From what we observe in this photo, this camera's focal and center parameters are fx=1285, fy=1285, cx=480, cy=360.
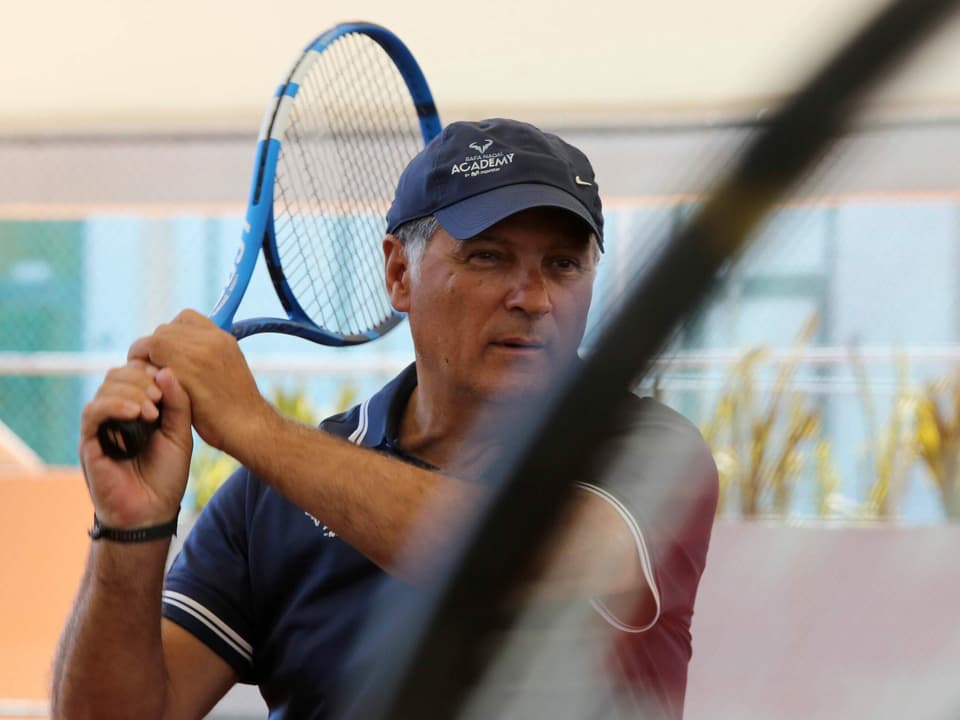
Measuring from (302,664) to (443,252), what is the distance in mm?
409

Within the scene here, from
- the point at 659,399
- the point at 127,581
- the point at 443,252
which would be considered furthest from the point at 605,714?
the point at 443,252

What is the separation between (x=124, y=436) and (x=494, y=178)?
0.40 meters

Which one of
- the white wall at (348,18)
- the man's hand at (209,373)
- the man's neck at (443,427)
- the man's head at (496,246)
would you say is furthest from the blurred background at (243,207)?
the man's hand at (209,373)

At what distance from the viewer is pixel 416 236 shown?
129cm

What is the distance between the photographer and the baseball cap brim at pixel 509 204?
1134 millimetres

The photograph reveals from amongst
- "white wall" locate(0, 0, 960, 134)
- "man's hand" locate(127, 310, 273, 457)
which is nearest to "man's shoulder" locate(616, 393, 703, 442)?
"man's hand" locate(127, 310, 273, 457)

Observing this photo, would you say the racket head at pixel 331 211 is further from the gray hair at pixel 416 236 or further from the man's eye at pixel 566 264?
the man's eye at pixel 566 264

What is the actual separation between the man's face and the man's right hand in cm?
28

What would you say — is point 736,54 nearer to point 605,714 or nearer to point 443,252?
point 443,252

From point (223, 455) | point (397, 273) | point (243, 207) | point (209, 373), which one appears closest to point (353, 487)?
point (209, 373)

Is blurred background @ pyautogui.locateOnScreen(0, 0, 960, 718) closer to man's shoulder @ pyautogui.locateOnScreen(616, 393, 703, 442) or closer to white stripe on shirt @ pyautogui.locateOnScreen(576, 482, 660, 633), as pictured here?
white stripe on shirt @ pyautogui.locateOnScreen(576, 482, 660, 633)

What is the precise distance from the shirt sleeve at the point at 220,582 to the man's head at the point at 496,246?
240 mm

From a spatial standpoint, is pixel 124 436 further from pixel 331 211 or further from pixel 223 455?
pixel 223 455

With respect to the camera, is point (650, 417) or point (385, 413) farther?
point (385, 413)
